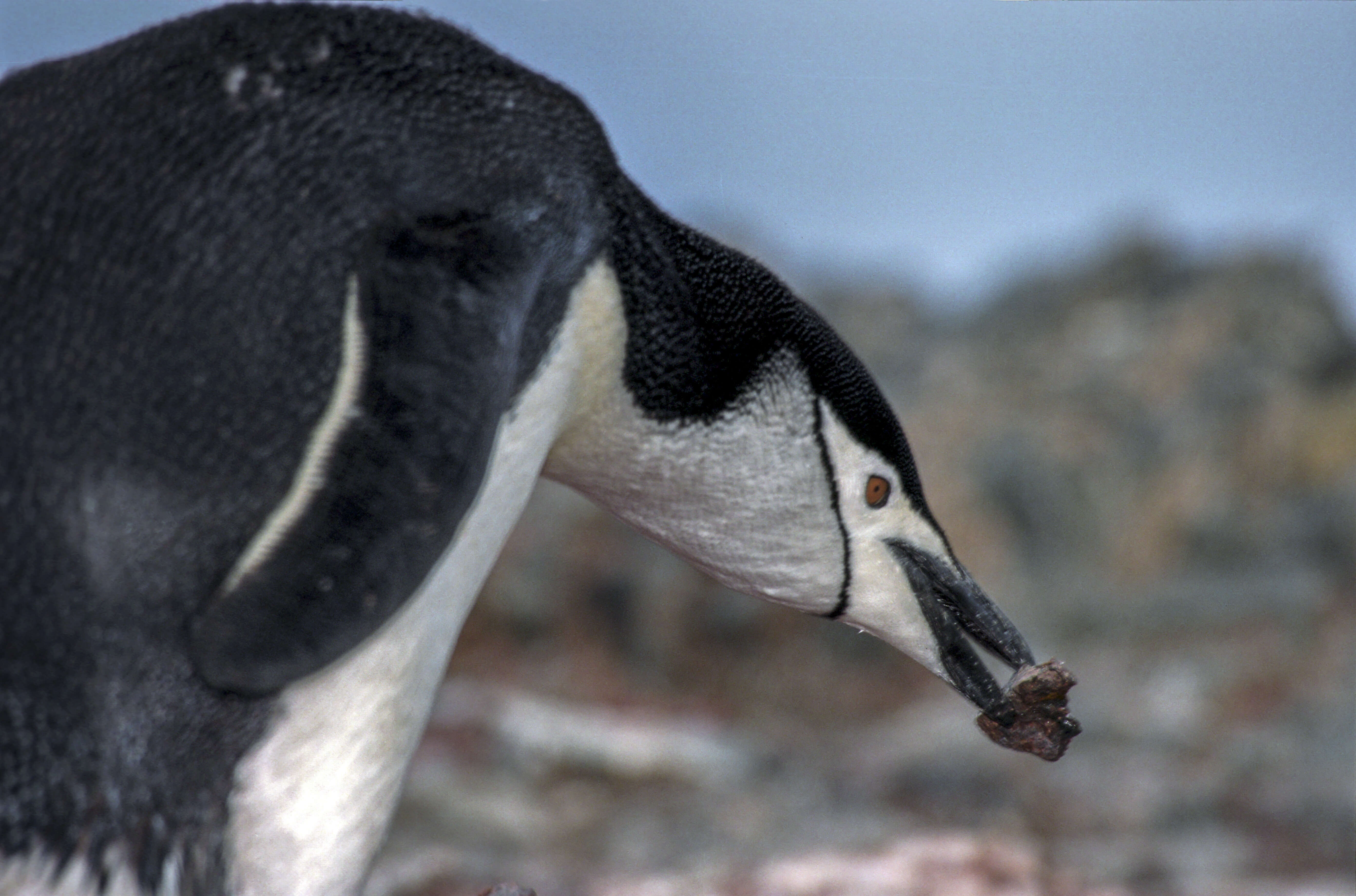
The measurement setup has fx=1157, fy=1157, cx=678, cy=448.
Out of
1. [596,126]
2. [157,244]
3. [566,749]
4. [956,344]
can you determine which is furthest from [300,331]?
[956,344]

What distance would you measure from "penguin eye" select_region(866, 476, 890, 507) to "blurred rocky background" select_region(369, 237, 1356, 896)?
0.72m

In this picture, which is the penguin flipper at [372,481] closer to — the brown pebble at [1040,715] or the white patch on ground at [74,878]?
the white patch on ground at [74,878]

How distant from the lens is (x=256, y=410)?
0.63m

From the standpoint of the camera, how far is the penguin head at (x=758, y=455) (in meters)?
0.81

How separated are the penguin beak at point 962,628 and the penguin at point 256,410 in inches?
15.2

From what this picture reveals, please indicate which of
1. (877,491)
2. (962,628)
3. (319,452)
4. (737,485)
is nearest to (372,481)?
(319,452)

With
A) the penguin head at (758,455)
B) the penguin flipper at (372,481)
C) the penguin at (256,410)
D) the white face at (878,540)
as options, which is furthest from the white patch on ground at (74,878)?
the white face at (878,540)

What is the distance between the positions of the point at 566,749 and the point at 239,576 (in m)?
2.58

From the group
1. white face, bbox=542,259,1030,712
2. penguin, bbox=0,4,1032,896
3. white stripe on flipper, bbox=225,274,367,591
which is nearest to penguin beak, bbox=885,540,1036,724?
white face, bbox=542,259,1030,712

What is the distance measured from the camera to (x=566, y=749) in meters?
3.09

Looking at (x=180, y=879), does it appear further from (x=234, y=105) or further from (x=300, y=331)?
(x=234, y=105)

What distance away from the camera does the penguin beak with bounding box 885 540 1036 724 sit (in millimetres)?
969

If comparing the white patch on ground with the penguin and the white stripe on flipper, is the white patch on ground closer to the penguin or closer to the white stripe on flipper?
the penguin

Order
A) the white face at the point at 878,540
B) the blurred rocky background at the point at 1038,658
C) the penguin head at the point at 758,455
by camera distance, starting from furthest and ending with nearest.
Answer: the blurred rocky background at the point at 1038,658 < the white face at the point at 878,540 < the penguin head at the point at 758,455
